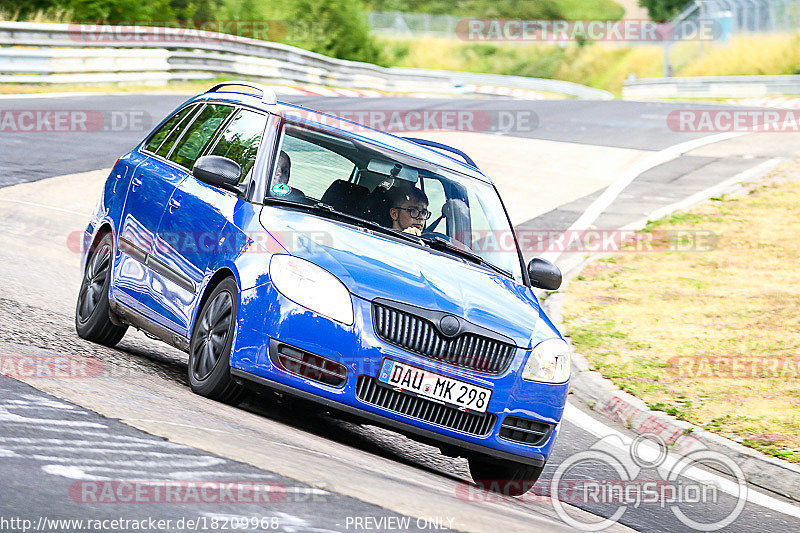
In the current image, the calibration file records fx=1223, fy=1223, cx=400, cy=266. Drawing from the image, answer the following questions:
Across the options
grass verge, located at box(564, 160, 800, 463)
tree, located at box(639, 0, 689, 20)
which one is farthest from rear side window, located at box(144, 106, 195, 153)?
tree, located at box(639, 0, 689, 20)

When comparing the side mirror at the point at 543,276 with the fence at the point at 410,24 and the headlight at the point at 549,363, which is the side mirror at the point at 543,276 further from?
the fence at the point at 410,24

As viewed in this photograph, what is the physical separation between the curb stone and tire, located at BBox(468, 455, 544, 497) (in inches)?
78.7

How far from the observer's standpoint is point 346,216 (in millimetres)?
7160

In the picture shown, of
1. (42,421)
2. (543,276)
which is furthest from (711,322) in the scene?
(42,421)

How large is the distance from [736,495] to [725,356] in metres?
3.56

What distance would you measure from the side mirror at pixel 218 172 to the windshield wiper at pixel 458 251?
3.84 ft

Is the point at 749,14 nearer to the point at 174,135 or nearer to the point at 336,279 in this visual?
the point at 174,135

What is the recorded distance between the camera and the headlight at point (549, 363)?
6.54 metres

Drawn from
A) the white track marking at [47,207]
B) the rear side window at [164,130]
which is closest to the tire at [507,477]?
the rear side window at [164,130]

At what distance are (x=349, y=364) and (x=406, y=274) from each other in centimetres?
63

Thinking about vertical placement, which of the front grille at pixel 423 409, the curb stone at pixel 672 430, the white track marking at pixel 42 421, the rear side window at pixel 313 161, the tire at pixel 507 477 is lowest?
the curb stone at pixel 672 430

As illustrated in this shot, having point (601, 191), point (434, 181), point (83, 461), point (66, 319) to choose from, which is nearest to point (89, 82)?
point (601, 191)

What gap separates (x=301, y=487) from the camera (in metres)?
4.91

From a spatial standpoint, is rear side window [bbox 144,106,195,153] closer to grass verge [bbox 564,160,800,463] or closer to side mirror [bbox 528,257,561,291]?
side mirror [bbox 528,257,561,291]
